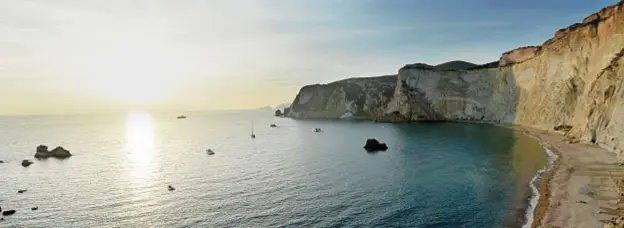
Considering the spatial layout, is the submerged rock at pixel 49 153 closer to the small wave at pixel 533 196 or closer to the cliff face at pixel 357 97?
the small wave at pixel 533 196

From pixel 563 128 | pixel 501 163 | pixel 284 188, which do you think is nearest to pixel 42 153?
pixel 284 188

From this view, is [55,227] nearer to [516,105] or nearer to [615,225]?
[615,225]

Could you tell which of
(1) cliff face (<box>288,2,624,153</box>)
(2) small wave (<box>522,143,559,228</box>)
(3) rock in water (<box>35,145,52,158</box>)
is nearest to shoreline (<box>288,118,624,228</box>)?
(2) small wave (<box>522,143,559,228</box>)

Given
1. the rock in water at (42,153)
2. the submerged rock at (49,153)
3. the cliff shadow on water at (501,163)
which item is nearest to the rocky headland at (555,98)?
the cliff shadow on water at (501,163)

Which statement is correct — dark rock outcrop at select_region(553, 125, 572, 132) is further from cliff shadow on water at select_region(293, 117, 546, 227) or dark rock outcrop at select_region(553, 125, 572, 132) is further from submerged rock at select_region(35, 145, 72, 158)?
submerged rock at select_region(35, 145, 72, 158)

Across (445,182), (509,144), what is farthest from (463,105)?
(445,182)
